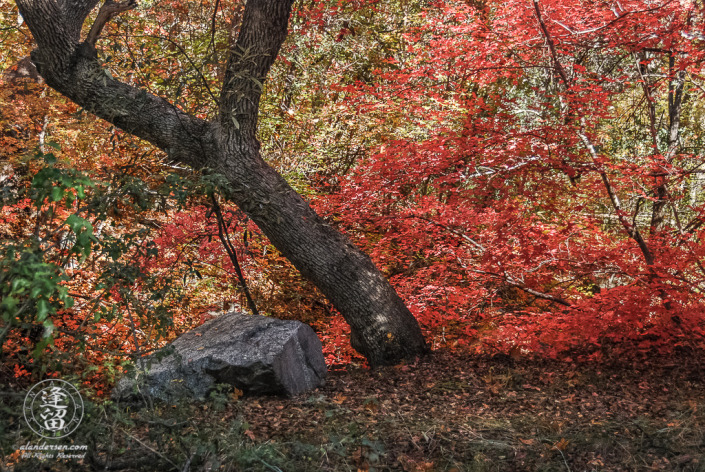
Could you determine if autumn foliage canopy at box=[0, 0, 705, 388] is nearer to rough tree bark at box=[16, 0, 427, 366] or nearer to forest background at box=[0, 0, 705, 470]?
forest background at box=[0, 0, 705, 470]

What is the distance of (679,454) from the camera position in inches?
124

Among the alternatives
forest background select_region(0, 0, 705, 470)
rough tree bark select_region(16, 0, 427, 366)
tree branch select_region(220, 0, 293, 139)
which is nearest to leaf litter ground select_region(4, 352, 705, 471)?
forest background select_region(0, 0, 705, 470)

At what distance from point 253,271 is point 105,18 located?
14.7 ft

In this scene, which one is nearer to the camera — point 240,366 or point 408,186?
point 240,366

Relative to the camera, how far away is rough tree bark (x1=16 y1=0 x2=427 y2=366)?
4.48 meters

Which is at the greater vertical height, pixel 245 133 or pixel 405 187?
pixel 245 133

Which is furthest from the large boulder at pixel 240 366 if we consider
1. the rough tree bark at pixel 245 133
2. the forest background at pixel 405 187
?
the rough tree bark at pixel 245 133

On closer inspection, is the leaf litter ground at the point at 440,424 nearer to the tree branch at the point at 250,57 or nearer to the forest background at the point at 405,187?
the forest background at the point at 405,187

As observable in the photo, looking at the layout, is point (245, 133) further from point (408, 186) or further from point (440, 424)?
point (408, 186)

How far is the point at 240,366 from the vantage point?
13.8 ft

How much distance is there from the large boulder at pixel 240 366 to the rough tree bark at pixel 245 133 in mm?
828

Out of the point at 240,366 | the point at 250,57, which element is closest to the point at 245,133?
the point at 250,57

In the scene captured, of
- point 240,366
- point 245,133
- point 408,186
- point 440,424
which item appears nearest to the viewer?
point 440,424

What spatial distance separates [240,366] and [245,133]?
2.10 m
